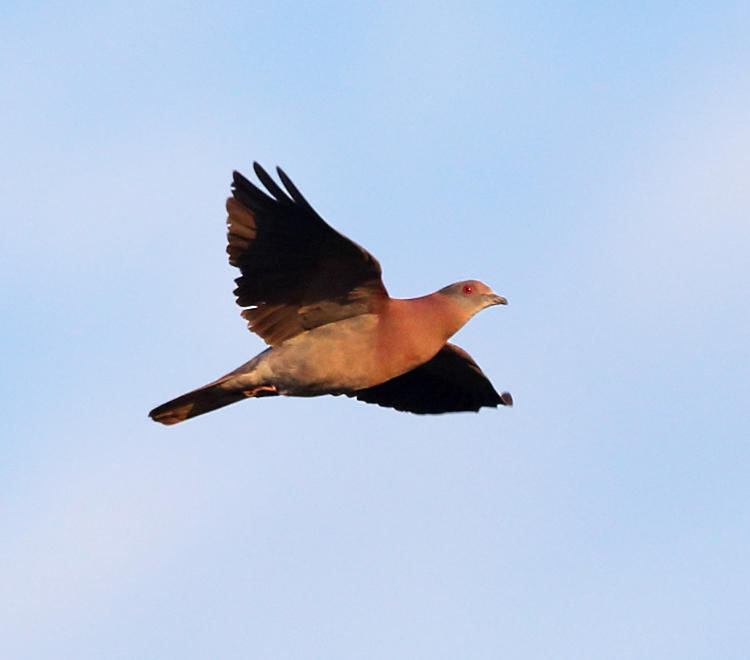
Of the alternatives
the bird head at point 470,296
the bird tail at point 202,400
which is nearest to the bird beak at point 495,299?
the bird head at point 470,296

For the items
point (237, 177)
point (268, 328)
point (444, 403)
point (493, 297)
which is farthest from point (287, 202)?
point (444, 403)

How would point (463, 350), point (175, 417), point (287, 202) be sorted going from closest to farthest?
point (287, 202), point (175, 417), point (463, 350)

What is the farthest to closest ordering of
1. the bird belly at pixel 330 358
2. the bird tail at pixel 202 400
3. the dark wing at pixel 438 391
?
1. the dark wing at pixel 438 391
2. the bird tail at pixel 202 400
3. the bird belly at pixel 330 358

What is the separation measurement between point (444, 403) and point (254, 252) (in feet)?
11.4

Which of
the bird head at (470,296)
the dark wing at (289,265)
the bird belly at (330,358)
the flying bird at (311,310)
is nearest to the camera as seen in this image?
the dark wing at (289,265)

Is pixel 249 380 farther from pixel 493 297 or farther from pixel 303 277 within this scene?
pixel 493 297

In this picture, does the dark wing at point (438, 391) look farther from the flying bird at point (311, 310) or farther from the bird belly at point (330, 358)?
the bird belly at point (330, 358)

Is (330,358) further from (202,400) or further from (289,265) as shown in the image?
(202,400)

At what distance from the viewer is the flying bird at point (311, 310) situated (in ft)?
34.7

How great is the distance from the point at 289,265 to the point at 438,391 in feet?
10.2

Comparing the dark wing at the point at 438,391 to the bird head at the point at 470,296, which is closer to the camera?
the bird head at the point at 470,296

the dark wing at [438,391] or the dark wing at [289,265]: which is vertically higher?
the dark wing at [289,265]

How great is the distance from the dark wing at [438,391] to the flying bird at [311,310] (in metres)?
1.24

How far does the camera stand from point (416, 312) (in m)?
11.5
